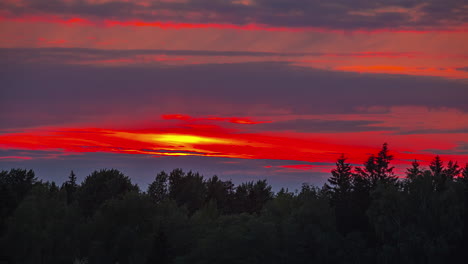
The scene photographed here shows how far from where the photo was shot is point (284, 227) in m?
102

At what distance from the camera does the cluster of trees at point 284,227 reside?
94188 millimetres

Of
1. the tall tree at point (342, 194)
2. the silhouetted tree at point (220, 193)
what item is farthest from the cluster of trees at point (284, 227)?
the silhouetted tree at point (220, 193)

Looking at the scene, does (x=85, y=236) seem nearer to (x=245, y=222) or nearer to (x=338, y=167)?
(x=245, y=222)

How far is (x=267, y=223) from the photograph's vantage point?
3996 inches

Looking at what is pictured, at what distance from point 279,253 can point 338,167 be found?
23.5 m

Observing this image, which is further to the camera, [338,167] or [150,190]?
[150,190]

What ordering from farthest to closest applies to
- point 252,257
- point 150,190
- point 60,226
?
1. point 150,190
2. point 60,226
3. point 252,257

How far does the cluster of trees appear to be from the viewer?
94.2m

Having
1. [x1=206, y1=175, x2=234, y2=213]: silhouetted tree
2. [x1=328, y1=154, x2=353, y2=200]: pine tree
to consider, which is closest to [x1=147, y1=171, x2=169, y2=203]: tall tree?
[x1=206, y1=175, x2=234, y2=213]: silhouetted tree

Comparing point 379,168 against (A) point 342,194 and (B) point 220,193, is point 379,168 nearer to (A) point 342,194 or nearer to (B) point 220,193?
(A) point 342,194

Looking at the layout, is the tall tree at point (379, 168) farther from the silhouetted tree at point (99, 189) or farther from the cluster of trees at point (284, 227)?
the silhouetted tree at point (99, 189)

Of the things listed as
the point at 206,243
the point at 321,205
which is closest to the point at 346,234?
the point at 321,205

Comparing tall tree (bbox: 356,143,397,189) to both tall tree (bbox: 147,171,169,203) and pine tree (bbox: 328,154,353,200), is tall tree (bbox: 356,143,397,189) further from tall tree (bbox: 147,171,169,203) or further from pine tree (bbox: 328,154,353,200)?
tall tree (bbox: 147,171,169,203)

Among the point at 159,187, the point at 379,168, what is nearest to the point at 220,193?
the point at 159,187
